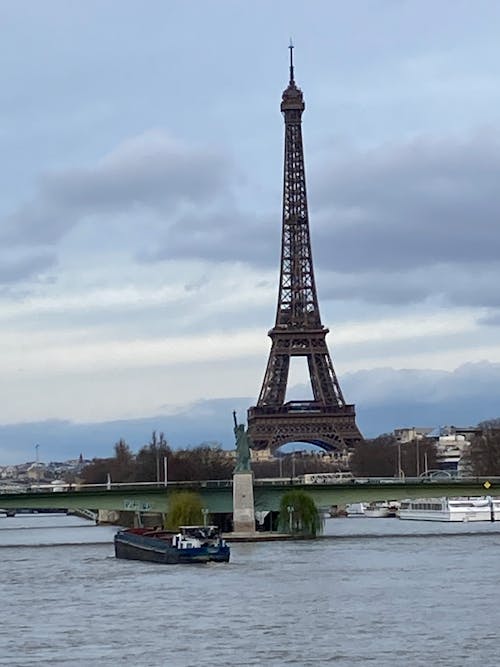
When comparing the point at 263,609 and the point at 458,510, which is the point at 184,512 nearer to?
the point at 263,609

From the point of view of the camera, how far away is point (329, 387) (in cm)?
11806

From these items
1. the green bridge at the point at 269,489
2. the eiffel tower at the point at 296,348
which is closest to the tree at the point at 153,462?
the eiffel tower at the point at 296,348

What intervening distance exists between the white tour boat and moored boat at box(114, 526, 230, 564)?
35.1 m

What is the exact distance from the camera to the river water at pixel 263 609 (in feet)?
108

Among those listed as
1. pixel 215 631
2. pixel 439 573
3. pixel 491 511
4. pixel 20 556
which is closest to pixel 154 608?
pixel 215 631

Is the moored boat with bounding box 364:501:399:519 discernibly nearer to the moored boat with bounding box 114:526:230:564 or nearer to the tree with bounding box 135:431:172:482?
the tree with bounding box 135:431:172:482

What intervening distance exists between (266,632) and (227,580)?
12.4 meters

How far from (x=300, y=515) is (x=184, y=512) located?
13.7 feet

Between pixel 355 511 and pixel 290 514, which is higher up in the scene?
pixel 355 511

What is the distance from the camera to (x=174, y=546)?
5628 centimetres

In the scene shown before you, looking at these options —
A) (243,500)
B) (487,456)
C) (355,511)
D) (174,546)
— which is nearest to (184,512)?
(243,500)

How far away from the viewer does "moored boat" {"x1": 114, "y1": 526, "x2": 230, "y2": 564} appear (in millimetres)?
55531

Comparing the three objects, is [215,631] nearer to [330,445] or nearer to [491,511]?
[491,511]

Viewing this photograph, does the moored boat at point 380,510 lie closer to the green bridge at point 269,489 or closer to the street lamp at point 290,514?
the green bridge at point 269,489
